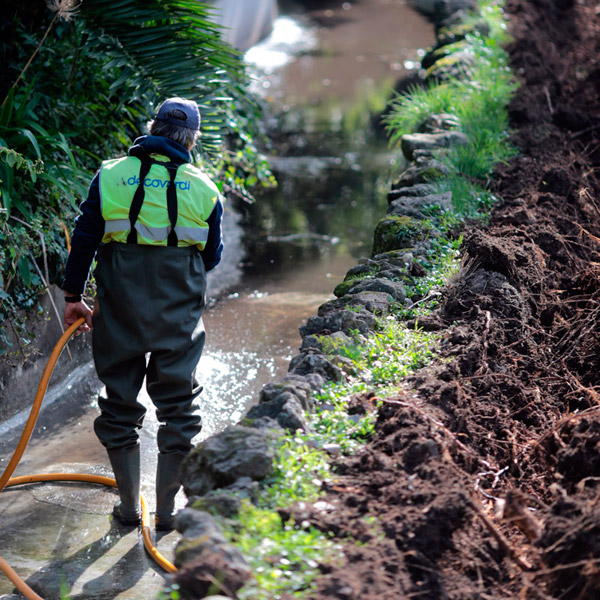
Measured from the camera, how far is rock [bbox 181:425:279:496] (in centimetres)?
245

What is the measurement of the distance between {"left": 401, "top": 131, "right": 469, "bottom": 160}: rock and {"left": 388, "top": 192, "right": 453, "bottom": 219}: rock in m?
1.06

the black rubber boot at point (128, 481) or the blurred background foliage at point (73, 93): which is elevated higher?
the blurred background foliage at point (73, 93)

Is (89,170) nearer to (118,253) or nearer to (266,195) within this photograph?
(118,253)

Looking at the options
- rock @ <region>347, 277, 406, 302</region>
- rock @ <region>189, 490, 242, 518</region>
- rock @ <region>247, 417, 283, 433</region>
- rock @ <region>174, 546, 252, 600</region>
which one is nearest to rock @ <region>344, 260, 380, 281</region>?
rock @ <region>347, 277, 406, 302</region>

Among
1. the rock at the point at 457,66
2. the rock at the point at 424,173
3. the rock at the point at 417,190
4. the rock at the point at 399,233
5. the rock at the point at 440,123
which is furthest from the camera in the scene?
the rock at the point at 457,66

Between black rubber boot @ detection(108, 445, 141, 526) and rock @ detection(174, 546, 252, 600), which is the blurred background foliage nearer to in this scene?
black rubber boot @ detection(108, 445, 141, 526)

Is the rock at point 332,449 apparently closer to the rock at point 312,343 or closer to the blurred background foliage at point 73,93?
the rock at point 312,343

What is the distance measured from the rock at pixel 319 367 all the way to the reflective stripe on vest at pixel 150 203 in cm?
75

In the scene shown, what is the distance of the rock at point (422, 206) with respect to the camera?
4.81 m

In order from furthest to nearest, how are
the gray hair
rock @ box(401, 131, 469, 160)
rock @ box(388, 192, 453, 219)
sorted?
rock @ box(401, 131, 469, 160) < rock @ box(388, 192, 453, 219) < the gray hair

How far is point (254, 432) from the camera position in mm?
2559

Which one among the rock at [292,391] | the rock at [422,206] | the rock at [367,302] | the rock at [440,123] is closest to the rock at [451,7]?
the rock at [440,123]

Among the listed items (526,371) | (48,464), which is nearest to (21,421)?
(48,464)

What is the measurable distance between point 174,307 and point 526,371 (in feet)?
4.86
